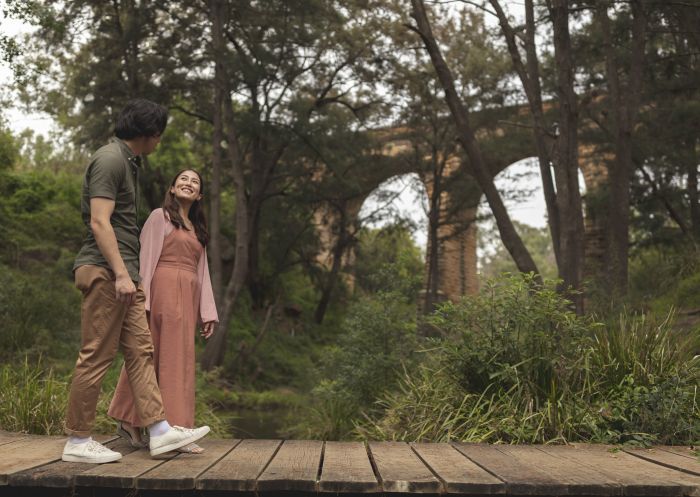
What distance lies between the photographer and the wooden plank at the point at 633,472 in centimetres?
265

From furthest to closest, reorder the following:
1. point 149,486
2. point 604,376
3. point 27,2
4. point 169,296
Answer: point 27,2 → point 604,376 → point 169,296 → point 149,486

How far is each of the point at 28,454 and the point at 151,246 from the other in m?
1.14

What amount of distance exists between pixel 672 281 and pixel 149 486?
31.1 feet

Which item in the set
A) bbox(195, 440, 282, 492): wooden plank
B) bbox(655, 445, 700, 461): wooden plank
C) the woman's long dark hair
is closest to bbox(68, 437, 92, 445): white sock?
bbox(195, 440, 282, 492): wooden plank

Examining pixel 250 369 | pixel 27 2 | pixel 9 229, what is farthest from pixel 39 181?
pixel 27 2

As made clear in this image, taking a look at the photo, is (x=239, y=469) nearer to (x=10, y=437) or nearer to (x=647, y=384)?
(x=10, y=437)

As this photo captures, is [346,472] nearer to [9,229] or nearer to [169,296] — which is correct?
[169,296]

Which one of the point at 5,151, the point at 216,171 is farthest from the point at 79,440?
the point at 5,151

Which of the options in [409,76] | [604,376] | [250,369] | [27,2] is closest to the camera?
[604,376]

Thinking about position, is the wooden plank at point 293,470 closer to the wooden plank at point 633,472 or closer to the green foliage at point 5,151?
the wooden plank at point 633,472

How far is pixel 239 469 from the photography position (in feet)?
9.48

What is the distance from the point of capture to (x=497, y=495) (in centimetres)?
268

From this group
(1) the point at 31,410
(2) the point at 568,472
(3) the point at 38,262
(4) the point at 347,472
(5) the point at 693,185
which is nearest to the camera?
(4) the point at 347,472

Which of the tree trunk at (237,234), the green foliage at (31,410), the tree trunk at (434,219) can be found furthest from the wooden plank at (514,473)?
the tree trunk at (434,219)
